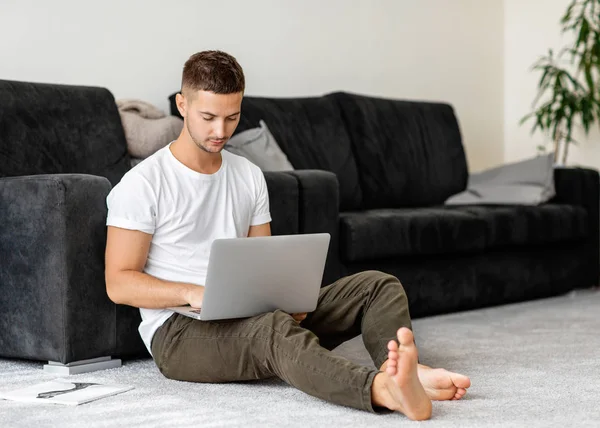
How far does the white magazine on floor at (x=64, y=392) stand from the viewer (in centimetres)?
233

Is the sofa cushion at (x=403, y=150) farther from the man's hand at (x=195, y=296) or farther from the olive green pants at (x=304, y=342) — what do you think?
the man's hand at (x=195, y=296)

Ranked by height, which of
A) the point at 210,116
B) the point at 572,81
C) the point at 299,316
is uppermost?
the point at 210,116

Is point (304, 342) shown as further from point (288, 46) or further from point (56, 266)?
point (288, 46)

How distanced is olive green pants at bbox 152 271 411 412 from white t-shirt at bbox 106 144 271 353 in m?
0.10

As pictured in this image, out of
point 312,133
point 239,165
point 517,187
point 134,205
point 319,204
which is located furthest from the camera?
point 517,187

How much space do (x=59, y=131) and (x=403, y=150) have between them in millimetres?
1890

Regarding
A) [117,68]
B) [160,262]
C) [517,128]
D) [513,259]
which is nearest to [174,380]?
[160,262]

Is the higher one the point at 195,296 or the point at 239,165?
the point at 239,165

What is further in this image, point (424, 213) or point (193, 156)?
point (424, 213)

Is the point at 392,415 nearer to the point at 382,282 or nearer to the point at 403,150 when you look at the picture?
the point at 382,282

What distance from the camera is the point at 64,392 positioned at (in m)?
2.41

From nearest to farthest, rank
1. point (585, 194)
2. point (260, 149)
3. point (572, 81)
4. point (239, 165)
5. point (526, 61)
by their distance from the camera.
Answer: point (239, 165) → point (260, 149) → point (585, 194) → point (572, 81) → point (526, 61)

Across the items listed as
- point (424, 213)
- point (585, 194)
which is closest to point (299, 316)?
point (424, 213)

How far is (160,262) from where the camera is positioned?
8.23 ft
